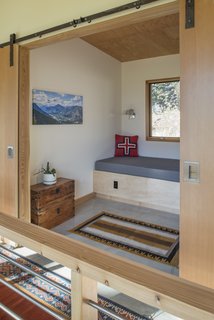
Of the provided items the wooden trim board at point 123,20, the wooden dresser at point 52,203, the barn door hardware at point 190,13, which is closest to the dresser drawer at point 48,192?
the wooden dresser at point 52,203

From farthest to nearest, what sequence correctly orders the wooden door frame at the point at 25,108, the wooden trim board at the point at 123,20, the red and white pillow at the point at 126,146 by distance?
the red and white pillow at the point at 126,146 → the wooden door frame at the point at 25,108 → the wooden trim board at the point at 123,20

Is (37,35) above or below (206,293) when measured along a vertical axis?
above

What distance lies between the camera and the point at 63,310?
1.87 metres

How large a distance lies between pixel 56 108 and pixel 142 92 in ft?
6.86

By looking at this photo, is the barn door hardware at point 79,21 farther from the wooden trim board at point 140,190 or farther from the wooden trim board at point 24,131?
the wooden trim board at point 140,190

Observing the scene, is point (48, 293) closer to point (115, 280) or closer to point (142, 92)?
point (115, 280)

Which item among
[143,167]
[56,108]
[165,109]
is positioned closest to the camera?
[56,108]

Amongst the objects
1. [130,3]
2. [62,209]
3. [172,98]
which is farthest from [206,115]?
[172,98]

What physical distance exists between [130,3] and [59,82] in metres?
2.22

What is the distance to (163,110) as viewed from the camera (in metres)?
5.13

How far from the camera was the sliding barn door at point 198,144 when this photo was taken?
1.64 meters

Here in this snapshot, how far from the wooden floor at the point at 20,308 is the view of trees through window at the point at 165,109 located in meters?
4.01

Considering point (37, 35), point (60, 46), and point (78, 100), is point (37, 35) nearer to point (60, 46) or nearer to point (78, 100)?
point (60, 46)

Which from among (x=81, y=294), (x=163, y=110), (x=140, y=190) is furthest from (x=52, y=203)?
(x=163, y=110)
